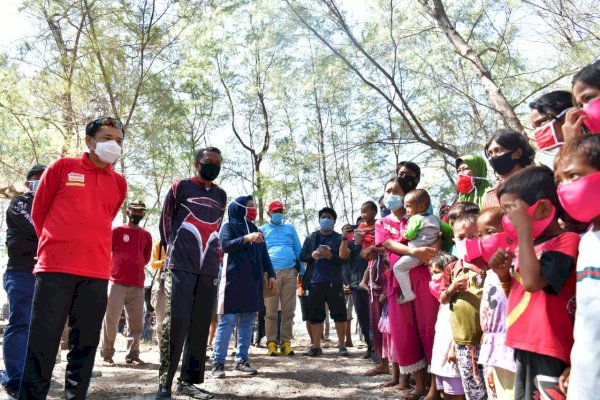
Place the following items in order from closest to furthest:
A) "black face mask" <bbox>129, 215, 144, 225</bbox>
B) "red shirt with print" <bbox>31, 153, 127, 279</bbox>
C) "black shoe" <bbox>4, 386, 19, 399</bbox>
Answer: "red shirt with print" <bbox>31, 153, 127, 279</bbox>
"black shoe" <bbox>4, 386, 19, 399</bbox>
"black face mask" <bbox>129, 215, 144, 225</bbox>

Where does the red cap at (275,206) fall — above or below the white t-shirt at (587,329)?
above

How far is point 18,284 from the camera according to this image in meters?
4.30

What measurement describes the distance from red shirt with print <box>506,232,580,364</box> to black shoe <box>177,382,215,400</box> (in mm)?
2869

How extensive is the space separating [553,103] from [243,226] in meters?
4.02

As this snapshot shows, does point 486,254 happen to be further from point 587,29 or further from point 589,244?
point 587,29

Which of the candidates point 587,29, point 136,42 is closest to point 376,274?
point 587,29

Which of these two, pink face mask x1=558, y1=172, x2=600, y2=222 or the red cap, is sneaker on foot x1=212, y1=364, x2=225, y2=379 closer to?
the red cap

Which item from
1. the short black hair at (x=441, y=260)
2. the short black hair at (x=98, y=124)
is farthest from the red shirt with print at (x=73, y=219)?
the short black hair at (x=441, y=260)

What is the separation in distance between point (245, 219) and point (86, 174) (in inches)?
112

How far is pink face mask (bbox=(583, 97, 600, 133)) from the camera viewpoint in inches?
81.7

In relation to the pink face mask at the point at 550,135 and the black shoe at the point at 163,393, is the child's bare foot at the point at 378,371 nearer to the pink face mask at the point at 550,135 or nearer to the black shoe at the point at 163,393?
the black shoe at the point at 163,393

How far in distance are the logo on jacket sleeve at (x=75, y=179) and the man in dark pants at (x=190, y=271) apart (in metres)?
1.17

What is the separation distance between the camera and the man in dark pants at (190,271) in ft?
14.2

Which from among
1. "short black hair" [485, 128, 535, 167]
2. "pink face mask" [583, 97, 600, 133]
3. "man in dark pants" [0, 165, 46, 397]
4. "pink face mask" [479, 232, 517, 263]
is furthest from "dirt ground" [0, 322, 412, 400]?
"pink face mask" [583, 97, 600, 133]
